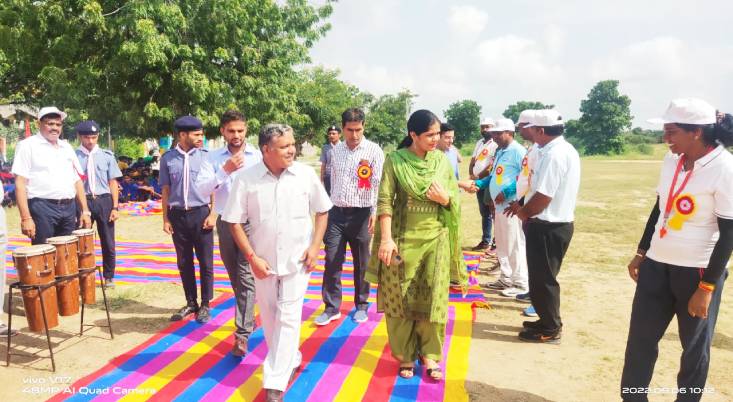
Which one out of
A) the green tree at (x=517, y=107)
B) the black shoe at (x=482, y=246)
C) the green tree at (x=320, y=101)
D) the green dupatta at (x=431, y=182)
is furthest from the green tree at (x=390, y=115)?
the green tree at (x=517, y=107)

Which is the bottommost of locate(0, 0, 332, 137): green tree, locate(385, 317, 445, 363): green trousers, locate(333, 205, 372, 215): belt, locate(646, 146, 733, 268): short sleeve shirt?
locate(385, 317, 445, 363): green trousers

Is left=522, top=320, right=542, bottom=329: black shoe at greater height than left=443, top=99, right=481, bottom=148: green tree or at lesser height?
lesser

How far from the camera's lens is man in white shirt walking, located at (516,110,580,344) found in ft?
13.1

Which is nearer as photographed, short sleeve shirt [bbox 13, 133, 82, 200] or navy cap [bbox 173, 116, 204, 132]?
navy cap [bbox 173, 116, 204, 132]

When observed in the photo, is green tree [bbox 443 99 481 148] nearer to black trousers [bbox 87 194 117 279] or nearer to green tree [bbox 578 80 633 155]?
green tree [bbox 578 80 633 155]

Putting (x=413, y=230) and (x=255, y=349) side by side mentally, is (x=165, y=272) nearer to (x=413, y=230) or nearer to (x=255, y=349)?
(x=255, y=349)

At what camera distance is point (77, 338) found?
4422 mm

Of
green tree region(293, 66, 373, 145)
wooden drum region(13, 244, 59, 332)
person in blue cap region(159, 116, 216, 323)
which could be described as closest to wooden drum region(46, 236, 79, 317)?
wooden drum region(13, 244, 59, 332)

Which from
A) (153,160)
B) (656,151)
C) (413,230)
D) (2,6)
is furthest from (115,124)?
(656,151)

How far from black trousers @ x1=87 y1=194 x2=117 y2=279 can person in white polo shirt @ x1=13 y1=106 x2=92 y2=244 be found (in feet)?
2.70

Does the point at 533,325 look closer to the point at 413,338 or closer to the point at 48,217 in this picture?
the point at 413,338

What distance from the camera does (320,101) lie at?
104ft

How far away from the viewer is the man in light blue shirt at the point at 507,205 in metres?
5.71

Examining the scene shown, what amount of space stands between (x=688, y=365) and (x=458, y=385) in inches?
57.7
